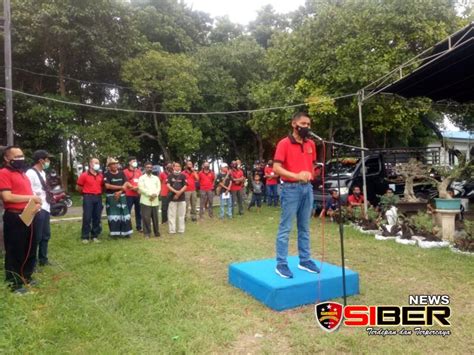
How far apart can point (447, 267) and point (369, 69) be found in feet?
24.9

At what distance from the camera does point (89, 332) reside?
356 cm

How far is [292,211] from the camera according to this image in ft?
13.5

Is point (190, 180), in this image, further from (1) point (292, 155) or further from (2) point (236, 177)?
(1) point (292, 155)

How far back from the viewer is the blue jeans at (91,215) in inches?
307

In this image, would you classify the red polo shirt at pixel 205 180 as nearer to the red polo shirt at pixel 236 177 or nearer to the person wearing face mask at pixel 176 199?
the red polo shirt at pixel 236 177

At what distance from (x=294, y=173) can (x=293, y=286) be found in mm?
1208

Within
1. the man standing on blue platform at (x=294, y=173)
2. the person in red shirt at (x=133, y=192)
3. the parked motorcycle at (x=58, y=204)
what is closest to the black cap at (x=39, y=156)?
the person in red shirt at (x=133, y=192)

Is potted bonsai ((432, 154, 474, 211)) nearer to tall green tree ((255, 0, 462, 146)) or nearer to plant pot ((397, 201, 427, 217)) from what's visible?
plant pot ((397, 201, 427, 217))

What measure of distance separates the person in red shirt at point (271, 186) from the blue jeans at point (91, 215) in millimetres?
6715

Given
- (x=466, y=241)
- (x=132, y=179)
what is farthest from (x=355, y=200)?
(x=132, y=179)

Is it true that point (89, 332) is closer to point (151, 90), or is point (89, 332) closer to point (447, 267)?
point (447, 267)

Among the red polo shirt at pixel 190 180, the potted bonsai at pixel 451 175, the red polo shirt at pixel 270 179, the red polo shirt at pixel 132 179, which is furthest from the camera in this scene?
the red polo shirt at pixel 270 179

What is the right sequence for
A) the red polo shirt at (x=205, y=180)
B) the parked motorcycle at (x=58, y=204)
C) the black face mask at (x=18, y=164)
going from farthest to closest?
the parked motorcycle at (x=58, y=204), the red polo shirt at (x=205, y=180), the black face mask at (x=18, y=164)

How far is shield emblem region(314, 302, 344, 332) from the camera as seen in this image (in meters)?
3.53
